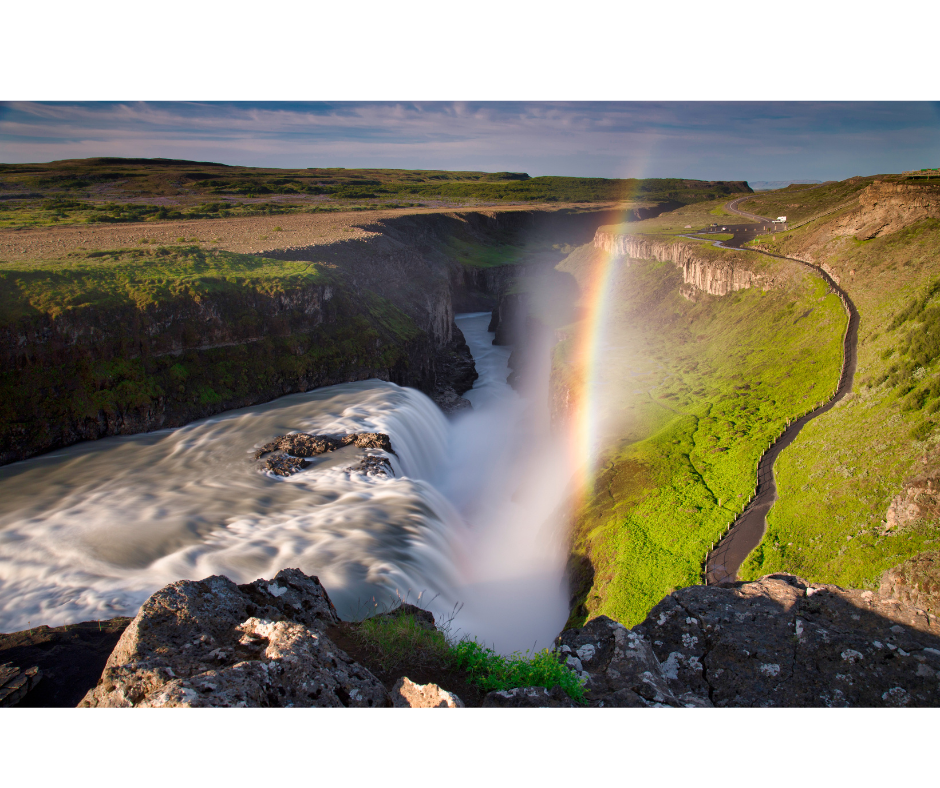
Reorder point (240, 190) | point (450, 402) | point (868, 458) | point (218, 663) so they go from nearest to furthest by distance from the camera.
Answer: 1. point (218, 663)
2. point (868, 458)
3. point (450, 402)
4. point (240, 190)

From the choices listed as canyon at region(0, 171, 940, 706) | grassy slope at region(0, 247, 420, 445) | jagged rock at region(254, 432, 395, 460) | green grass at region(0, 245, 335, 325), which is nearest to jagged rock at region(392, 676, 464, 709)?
canyon at region(0, 171, 940, 706)

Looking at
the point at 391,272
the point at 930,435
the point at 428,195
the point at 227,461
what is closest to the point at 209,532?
the point at 227,461

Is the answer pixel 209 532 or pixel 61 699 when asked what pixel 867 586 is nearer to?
pixel 61 699

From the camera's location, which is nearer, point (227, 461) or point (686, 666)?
point (686, 666)

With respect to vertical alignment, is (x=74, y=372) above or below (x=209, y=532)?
above

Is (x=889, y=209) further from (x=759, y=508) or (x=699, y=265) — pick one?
(x=759, y=508)

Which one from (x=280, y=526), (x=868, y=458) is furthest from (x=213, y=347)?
(x=868, y=458)
